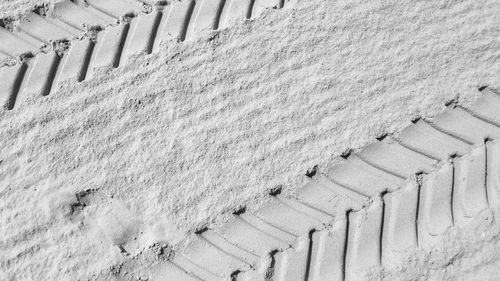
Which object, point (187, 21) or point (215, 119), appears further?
point (187, 21)

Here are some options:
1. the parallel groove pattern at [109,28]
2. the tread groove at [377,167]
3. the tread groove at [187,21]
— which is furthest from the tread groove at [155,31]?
the tread groove at [377,167]

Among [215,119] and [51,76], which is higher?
[51,76]

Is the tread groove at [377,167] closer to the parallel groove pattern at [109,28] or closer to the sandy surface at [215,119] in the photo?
the sandy surface at [215,119]

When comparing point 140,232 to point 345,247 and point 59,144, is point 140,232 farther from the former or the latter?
point 345,247

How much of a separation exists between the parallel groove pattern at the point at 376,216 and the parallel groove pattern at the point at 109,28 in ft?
2.82

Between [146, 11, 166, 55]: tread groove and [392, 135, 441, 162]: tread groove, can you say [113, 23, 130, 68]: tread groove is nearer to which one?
[146, 11, 166, 55]: tread groove

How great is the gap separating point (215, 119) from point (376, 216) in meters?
0.75

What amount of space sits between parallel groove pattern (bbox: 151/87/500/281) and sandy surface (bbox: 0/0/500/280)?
0.10m

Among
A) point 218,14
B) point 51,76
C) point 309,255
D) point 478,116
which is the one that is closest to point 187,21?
point 218,14

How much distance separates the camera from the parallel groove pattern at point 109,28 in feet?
8.52

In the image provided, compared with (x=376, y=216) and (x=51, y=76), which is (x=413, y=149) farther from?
(x=51, y=76)

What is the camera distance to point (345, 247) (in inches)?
89.7

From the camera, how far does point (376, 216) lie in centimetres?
232

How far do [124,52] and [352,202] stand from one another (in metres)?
1.17
